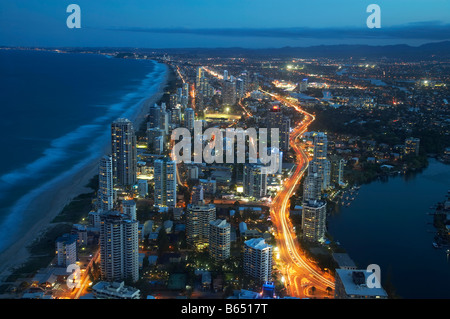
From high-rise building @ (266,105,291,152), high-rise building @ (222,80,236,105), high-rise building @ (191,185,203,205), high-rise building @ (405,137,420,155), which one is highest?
high-rise building @ (222,80,236,105)

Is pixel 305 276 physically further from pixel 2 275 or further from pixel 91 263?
pixel 2 275

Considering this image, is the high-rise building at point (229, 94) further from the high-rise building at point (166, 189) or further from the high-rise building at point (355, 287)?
the high-rise building at point (355, 287)

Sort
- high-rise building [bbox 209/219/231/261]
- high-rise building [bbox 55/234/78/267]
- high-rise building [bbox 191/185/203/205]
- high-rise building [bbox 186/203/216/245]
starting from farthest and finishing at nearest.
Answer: high-rise building [bbox 191/185/203/205], high-rise building [bbox 186/203/216/245], high-rise building [bbox 209/219/231/261], high-rise building [bbox 55/234/78/267]

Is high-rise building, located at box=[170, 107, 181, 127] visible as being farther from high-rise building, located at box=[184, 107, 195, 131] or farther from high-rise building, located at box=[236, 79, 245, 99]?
high-rise building, located at box=[236, 79, 245, 99]

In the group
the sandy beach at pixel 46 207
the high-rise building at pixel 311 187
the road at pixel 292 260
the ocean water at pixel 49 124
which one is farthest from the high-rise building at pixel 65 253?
the high-rise building at pixel 311 187

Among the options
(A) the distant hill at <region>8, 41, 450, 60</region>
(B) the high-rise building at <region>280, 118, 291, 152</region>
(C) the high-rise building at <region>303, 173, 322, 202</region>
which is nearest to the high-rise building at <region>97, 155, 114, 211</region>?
(C) the high-rise building at <region>303, 173, 322, 202</region>

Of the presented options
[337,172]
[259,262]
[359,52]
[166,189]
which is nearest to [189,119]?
[337,172]
